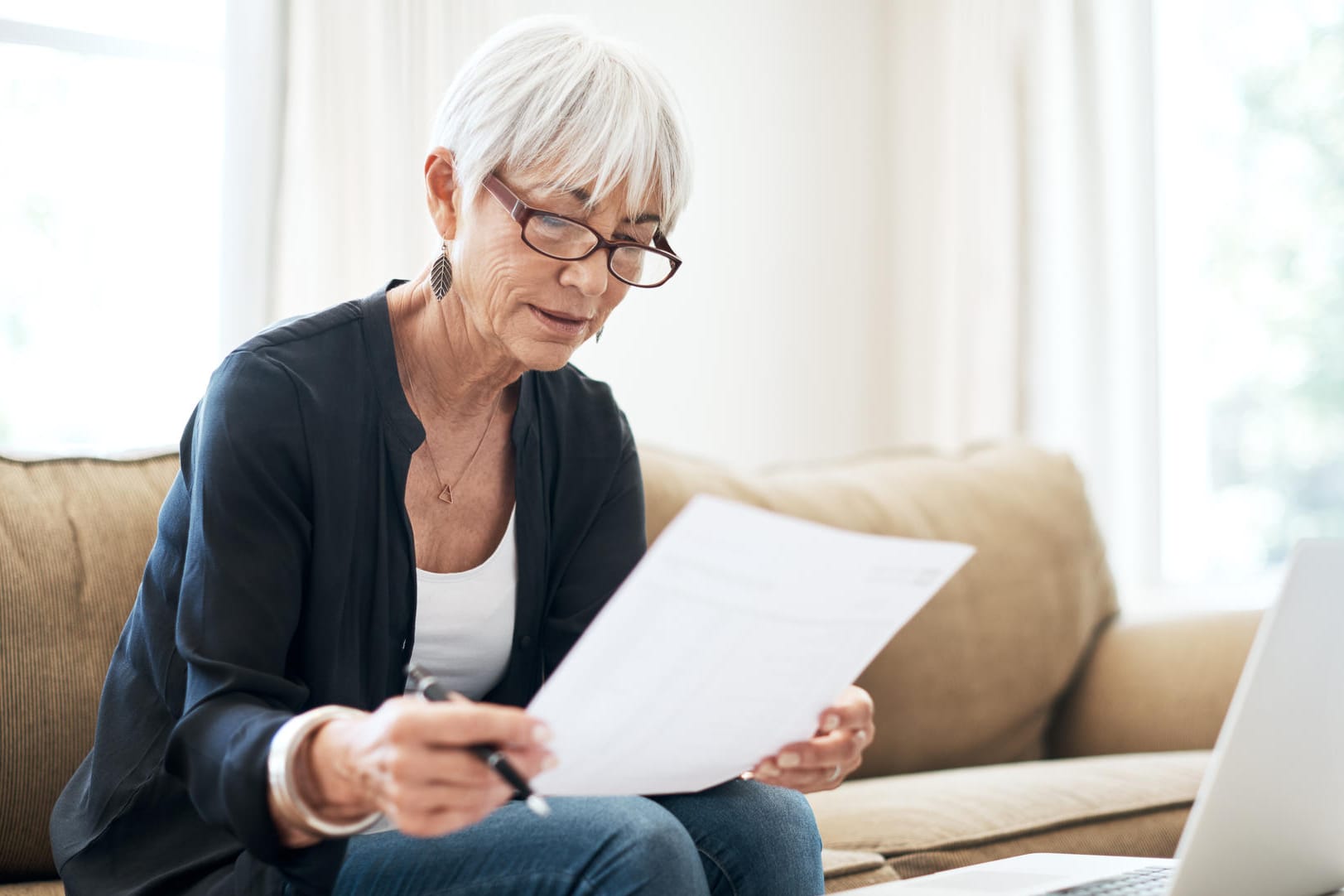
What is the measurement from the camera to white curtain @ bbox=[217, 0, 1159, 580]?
2.84m

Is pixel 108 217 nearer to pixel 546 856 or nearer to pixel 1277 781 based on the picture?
pixel 546 856

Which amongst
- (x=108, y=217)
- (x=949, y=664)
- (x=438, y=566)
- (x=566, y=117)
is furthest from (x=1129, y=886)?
(x=108, y=217)

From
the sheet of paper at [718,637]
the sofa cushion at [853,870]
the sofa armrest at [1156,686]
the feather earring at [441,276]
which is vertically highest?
the feather earring at [441,276]

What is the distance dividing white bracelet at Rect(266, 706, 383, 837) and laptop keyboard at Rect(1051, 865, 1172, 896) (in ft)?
1.54

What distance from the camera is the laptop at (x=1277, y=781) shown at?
2.35 feet

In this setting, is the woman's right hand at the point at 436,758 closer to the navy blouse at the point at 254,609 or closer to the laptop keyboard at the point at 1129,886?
the navy blouse at the point at 254,609

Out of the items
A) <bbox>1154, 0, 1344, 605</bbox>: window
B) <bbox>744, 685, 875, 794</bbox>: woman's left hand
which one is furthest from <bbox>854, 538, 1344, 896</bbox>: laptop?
<bbox>1154, 0, 1344, 605</bbox>: window

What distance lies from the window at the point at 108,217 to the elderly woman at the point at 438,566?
1.43 m

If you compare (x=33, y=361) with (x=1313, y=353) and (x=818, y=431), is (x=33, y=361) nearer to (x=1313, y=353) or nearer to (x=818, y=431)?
(x=818, y=431)

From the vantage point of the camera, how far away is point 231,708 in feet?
2.72

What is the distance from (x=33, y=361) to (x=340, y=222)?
0.66 metres

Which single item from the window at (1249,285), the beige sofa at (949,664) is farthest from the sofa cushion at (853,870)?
the window at (1249,285)

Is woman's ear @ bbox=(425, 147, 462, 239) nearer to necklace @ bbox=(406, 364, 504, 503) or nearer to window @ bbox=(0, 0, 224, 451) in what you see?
necklace @ bbox=(406, 364, 504, 503)

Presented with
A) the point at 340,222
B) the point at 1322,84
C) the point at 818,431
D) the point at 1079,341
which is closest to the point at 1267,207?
the point at 1322,84
